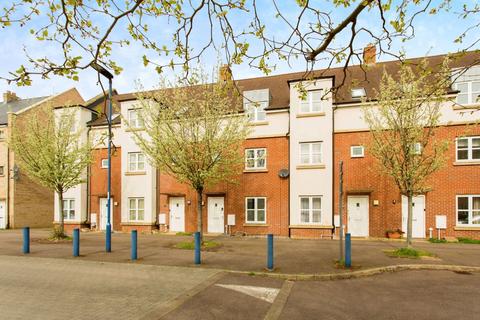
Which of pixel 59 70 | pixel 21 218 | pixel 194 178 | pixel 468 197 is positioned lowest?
pixel 21 218

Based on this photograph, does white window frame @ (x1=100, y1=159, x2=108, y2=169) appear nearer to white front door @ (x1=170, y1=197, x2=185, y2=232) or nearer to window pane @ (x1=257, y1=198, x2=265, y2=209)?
white front door @ (x1=170, y1=197, x2=185, y2=232)

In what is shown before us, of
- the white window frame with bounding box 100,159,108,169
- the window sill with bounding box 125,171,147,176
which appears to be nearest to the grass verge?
the window sill with bounding box 125,171,147,176

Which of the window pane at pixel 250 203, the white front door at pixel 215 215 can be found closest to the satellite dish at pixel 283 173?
the window pane at pixel 250 203

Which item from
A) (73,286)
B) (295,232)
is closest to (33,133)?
(73,286)

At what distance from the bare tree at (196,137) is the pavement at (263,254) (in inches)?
92.3

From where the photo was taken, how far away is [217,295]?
24.3 feet

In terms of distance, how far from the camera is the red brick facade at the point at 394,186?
1662 centimetres

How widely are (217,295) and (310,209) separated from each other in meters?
11.9

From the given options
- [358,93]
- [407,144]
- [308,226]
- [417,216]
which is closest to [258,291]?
[407,144]

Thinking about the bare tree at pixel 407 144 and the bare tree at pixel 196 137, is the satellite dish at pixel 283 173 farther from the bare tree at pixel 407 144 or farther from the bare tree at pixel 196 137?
the bare tree at pixel 407 144

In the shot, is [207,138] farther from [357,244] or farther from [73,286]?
[357,244]

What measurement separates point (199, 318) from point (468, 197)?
1613 cm

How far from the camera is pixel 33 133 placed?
16.5 metres

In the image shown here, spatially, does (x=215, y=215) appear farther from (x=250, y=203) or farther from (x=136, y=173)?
(x=136, y=173)
